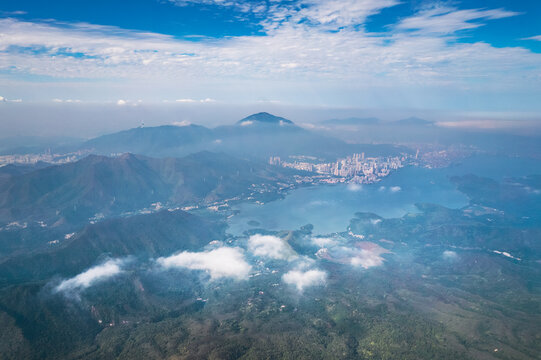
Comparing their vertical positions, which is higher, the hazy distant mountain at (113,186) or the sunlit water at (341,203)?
the hazy distant mountain at (113,186)

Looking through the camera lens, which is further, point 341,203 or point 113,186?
point 341,203

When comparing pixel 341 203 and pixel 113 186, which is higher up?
pixel 113 186

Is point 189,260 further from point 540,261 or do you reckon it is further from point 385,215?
point 540,261

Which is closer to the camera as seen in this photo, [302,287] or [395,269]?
[302,287]


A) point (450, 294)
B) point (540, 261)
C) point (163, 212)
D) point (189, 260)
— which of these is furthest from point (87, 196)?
point (540, 261)

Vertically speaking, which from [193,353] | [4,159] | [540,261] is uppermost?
[4,159]

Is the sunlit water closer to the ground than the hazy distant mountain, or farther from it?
closer to the ground

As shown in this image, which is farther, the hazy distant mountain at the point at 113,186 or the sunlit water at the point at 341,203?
the sunlit water at the point at 341,203

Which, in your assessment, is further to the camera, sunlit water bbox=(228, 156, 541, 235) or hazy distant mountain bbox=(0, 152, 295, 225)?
sunlit water bbox=(228, 156, 541, 235)
